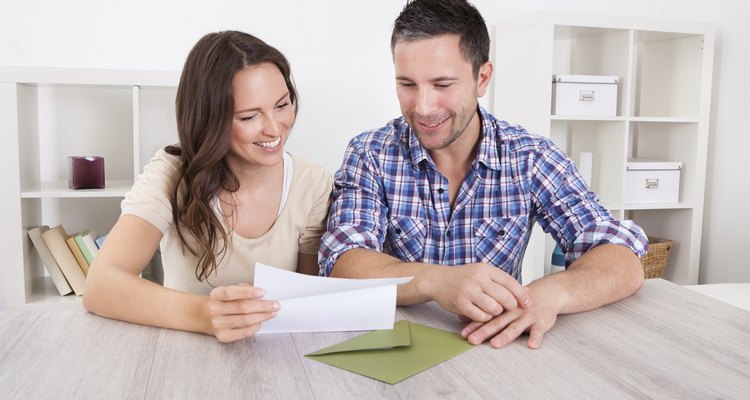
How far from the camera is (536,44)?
2.93 metres

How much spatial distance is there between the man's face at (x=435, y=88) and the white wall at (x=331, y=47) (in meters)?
1.37

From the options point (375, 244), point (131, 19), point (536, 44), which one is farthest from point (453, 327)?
point (131, 19)

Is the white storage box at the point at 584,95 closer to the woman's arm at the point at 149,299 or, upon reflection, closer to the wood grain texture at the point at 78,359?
the woman's arm at the point at 149,299

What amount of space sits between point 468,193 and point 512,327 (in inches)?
26.0

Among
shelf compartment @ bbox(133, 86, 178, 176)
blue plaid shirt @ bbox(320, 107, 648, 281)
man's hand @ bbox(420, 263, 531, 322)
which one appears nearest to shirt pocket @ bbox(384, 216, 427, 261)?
blue plaid shirt @ bbox(320, 107, 648, 281)

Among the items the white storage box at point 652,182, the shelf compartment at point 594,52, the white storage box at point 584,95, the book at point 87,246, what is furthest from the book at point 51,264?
the white storage box at point 652,182

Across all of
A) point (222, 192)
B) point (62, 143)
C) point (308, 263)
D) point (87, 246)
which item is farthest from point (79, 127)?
point (308, 263)

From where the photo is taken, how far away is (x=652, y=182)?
3205 millimetres

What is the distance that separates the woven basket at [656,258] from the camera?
3168 mm

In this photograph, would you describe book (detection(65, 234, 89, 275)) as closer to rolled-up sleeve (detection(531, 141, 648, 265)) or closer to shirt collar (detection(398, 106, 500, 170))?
shirt collar (detection(398, 106, 500, 170))

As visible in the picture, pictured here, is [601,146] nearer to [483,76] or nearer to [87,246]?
[483,76]

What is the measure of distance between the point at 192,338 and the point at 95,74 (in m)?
1.64

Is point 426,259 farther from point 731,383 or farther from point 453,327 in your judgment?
point 731,383

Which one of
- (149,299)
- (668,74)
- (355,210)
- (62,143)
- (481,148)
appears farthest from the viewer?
(668,74)
